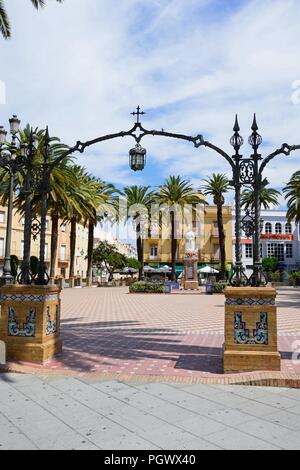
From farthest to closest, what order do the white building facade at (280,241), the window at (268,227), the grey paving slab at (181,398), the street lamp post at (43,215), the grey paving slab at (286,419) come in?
the window at (268,227), the white building facade at (280,241), the street lamp post at (43,215), the grey paving slab at (181,398), the grey paving slab at (286,419)

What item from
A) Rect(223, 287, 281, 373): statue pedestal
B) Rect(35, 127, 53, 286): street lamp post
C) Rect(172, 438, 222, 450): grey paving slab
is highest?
Rect(35, 127, 53, 286): street lamp post

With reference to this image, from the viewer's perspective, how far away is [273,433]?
4.02 meters

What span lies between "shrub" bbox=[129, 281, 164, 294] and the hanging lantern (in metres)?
22.3

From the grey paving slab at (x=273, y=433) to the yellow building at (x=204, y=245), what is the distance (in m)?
54.7

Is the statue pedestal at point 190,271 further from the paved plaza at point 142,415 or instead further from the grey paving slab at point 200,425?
the grey paving slab at point 200,425

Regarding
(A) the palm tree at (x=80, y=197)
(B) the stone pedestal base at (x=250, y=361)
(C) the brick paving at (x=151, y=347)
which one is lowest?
(C) the brick paving at (x=151, y=347)

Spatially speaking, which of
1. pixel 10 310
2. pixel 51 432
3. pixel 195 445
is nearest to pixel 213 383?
pixel 195 445

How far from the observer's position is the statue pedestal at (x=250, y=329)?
20.6ft

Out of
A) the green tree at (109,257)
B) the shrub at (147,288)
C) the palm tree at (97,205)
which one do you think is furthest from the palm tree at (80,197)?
the green tree at (109,257)

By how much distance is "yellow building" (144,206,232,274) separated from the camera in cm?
5925

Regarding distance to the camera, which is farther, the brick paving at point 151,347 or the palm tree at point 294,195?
the palm tree at point 294,195

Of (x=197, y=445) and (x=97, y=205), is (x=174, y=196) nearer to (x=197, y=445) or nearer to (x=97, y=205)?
(x=97, y=205)

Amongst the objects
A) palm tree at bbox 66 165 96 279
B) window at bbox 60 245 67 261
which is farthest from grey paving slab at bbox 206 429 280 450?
window at bbox 60 245 67 261

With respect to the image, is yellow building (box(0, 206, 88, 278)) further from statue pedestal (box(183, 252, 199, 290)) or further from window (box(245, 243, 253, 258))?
window (box(245, 243, 253, 258))
